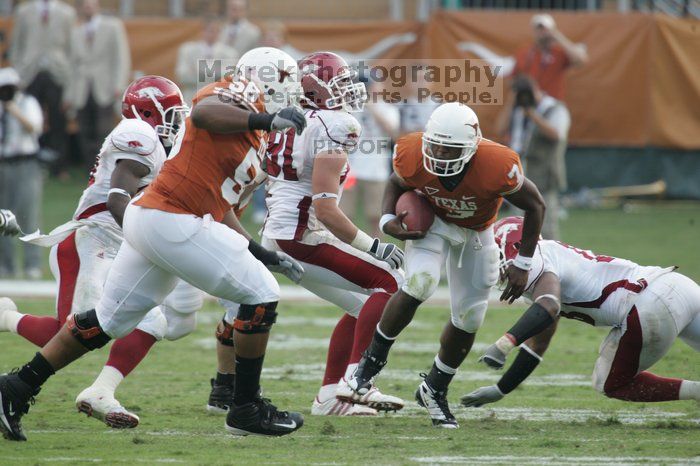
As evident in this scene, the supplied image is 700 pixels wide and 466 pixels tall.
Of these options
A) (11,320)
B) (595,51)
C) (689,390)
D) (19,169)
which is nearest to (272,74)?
(11,320)

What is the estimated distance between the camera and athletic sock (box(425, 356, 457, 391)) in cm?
541

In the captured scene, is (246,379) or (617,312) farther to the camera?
(617,312)

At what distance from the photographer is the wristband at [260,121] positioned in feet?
15.0

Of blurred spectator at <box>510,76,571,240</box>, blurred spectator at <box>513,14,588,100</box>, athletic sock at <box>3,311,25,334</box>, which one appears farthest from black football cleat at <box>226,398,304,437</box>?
blurred spectator at <box>513,14,588,100</box>

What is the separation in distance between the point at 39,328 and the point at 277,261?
133cm

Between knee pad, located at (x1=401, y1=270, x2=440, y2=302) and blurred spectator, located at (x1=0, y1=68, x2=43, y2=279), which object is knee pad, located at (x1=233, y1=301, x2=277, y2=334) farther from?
blurred spectator, located at (x1=0, y1=68, x2=43, y2=279)

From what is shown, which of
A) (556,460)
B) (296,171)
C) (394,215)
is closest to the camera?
(556,460)

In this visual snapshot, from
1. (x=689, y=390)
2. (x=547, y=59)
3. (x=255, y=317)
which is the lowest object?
(x=547, y=59)

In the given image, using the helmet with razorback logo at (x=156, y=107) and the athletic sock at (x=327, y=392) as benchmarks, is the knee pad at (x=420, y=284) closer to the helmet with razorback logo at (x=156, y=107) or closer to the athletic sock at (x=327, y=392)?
the athletic sock at (x=327, y=392)

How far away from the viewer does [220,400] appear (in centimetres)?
563

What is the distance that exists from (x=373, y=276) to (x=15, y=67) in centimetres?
973

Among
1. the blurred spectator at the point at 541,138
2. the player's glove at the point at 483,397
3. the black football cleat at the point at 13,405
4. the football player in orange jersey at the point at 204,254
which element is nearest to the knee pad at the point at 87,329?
the football player in orange jersey at the point at 204,254

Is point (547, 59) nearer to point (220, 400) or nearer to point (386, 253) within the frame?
point (386, 253)

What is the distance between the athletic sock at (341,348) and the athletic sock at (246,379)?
897mm
